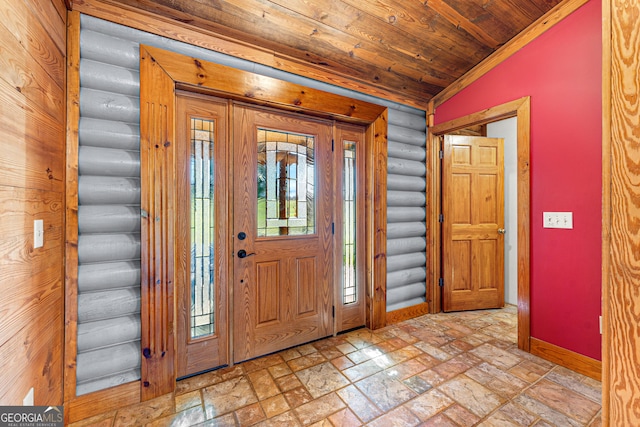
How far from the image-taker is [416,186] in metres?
3.07

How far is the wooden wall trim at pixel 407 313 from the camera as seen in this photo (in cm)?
286

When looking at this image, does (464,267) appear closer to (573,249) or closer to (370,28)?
(573,249)

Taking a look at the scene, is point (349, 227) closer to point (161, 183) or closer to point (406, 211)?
point (406, 211)

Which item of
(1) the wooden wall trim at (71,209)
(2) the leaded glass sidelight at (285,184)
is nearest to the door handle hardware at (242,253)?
(2) the leaded glass sidelight at (285,184)

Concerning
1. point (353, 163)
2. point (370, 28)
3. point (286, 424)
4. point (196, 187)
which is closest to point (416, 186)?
point (353, 163)

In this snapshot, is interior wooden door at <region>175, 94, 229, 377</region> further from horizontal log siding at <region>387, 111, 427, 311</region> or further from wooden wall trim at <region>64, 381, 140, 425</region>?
horizontal log siding at <region>387, 111, 427, 311</region>

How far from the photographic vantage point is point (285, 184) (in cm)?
234

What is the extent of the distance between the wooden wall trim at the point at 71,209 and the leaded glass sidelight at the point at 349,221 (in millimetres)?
2011

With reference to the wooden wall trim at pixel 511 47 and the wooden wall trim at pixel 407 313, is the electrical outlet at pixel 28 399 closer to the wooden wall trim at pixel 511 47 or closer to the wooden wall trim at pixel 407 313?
the wooden wall trim at pixel 407 313

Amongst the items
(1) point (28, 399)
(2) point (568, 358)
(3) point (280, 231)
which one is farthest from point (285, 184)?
(2) point (568, 358)

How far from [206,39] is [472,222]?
331 cm

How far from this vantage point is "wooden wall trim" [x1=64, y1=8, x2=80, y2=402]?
1551 mm

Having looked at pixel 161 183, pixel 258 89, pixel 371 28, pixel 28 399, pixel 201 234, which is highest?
pixel 371 28

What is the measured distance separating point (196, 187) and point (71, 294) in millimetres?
960
